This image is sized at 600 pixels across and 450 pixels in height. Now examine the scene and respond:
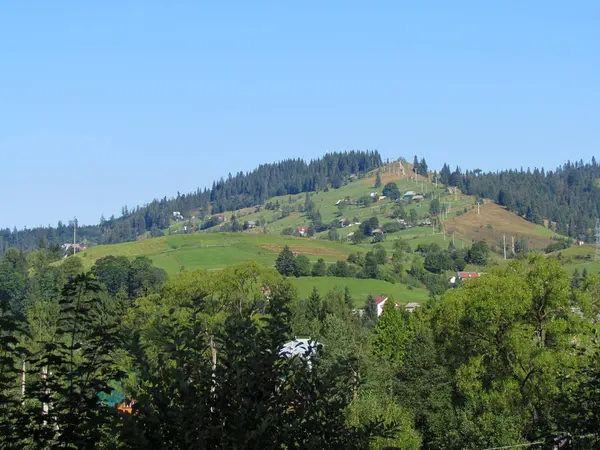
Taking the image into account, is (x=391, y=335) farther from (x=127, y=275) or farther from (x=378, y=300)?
(x=127, y=275)

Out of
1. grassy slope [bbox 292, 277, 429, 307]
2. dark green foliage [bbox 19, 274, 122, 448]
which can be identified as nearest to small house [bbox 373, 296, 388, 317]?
grassy slope [bbox 292, 277, 429, 307]

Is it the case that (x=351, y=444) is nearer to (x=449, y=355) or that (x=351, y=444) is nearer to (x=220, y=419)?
(x=220, y=419)

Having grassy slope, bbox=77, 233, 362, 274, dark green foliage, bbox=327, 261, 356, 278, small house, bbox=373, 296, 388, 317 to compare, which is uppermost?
grassy slope, bbox=77, 233, 362, 274

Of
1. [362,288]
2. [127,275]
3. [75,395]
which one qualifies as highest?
[75,395]

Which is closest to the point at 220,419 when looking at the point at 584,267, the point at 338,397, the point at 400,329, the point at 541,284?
the point at 338,397

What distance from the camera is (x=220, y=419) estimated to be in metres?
9.17

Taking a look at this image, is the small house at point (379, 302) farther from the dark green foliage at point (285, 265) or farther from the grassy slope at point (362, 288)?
the dark green foliage at point (285, 265)

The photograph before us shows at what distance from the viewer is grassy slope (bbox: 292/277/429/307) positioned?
141 m

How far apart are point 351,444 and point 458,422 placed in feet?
108

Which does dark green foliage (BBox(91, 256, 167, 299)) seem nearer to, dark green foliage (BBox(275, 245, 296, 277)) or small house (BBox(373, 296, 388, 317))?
dark green foliage (BBox(275, 245, 296, 277))

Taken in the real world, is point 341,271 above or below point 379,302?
above

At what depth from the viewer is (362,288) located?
147875 mm

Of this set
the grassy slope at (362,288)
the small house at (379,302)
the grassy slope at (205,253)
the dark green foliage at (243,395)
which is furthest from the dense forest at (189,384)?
the grassy slope at (205,253)

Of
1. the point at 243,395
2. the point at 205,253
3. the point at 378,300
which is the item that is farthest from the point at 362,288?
the point at 243,395
